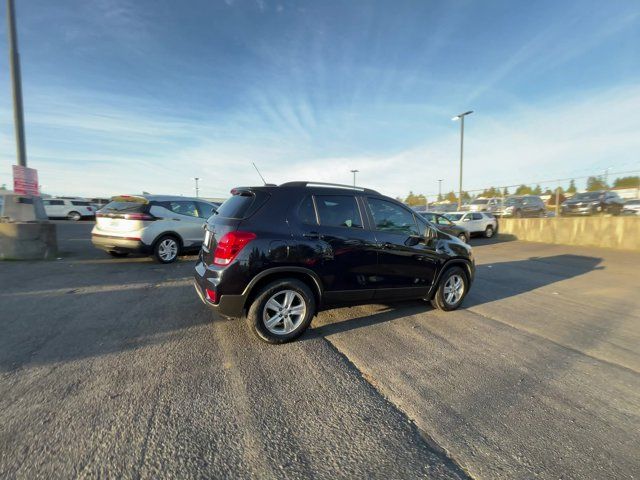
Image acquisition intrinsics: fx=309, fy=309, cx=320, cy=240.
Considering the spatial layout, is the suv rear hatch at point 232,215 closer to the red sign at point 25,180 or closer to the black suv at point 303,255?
the black suv at point 303,255

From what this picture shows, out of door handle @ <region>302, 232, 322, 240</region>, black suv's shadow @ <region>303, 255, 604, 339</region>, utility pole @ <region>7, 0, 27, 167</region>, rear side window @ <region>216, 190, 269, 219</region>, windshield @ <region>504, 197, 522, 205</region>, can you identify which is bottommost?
black suv's shadow @ <region>303, 255, 604, 339</region>

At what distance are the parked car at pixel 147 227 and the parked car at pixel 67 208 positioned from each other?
25319mm

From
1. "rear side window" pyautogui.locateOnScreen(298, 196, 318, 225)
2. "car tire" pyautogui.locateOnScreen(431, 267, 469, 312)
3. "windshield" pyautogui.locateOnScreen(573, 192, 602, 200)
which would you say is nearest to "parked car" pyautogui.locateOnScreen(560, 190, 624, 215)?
"windshield" pyautogui.locateOnScreen(573, 192, 602, 200)

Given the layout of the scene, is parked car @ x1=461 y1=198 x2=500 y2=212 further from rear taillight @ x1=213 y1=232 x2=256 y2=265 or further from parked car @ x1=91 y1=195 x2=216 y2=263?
rear taillight @ x1=213 y1=232 x2=256 y2=265

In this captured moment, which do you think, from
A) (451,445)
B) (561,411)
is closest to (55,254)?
(451,445)

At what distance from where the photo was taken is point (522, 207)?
18016 mm

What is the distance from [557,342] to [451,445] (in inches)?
104

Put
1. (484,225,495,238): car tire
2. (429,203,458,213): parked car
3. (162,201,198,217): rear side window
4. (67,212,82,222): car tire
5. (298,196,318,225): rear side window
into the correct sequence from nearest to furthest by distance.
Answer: (298,196,318,225): rear side window → (162,201,198,217): rear side window → (484,225,495,238): car tire → (429,203,458,213): parked car → (67,212,82,222): car tire

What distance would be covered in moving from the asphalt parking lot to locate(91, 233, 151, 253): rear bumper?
232cm

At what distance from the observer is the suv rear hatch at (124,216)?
709 cm

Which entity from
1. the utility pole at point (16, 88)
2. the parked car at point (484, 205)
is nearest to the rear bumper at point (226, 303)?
the utility pole at point (16, 88)

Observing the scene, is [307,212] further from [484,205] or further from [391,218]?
[484,205]

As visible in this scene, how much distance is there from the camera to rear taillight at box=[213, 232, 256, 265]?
327 centimetres

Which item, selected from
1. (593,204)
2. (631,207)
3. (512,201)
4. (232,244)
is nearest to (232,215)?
(232,244)
